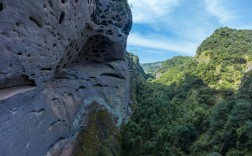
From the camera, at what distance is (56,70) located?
2286 cm

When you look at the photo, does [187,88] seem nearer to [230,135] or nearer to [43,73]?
[230,135]

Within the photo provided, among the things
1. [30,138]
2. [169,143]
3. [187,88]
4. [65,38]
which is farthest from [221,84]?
[30,138]

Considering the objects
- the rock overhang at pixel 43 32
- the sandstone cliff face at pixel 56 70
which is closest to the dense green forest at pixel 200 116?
the sandstone cliff face at pixel 56 70

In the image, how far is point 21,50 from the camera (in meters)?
16.3

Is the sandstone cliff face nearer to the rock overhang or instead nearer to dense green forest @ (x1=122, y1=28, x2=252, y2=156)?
the rock overhang

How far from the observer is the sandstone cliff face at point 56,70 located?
15.9 metres

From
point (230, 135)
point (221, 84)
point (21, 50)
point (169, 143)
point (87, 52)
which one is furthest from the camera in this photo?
point (221, 84)

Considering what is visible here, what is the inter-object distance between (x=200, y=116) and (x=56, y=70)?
17.1m

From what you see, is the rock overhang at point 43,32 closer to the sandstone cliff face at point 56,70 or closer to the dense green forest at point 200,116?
the sandstone cliff face at point 56,70

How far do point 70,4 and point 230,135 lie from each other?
622 inches

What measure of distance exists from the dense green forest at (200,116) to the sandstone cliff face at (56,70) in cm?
335

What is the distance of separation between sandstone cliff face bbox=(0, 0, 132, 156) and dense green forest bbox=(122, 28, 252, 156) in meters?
3.35

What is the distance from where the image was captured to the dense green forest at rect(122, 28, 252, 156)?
25797 millimetres

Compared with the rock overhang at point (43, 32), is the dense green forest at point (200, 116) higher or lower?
lower
